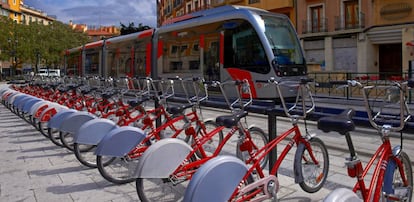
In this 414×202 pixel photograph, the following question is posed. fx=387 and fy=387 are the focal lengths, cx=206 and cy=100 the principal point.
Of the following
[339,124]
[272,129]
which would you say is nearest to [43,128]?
[272,129]

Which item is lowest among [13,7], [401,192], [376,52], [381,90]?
[401,192]

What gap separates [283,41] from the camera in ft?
38.3

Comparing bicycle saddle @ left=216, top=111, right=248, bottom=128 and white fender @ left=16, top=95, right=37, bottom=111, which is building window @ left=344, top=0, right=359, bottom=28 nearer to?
white fender @ left=16, top=95, right=37, bottom=111

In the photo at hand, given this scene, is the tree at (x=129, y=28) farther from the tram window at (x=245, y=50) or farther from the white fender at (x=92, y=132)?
the white fender at (x=92, y=132)

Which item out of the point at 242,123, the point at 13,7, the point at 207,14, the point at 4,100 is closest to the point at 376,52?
the point at 207,14

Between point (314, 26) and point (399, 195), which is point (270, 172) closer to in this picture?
point (399, 195)

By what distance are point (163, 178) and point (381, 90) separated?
2.00 m

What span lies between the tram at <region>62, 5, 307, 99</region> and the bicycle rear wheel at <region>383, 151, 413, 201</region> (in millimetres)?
7501

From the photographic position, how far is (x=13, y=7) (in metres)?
69.0

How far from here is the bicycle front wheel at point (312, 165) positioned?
3697 mm

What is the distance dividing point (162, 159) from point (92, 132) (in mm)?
1704

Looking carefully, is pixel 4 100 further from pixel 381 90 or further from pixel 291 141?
pixel 381 90

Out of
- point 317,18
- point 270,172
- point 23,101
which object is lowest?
point 270,172

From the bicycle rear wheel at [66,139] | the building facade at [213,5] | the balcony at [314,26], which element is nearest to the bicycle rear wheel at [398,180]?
the bicycle rear wheel at [66,139]
